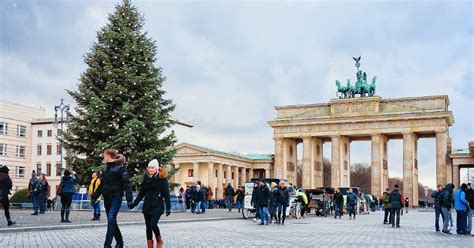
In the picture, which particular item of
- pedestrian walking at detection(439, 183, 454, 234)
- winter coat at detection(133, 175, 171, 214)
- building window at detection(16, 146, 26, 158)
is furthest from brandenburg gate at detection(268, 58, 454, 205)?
winter coat at detection(133, 175, 171, 214)

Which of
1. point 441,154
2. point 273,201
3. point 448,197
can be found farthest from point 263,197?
point 441,154

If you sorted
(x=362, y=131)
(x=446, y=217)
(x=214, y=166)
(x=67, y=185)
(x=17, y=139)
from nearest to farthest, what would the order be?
(x=446, y=217) → (x=67, y=185) → (x=362, y=131) → (x=17, y=139) → (x=214, y=166)

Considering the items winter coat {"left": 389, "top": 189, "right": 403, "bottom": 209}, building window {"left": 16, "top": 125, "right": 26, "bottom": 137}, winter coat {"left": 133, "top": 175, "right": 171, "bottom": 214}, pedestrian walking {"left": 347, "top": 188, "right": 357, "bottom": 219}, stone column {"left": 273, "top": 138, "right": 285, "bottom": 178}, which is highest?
building window {"left": 16, "top": 125, "right": 26, "bottom": 137}

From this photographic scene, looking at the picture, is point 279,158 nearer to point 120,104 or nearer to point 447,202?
point 120,104

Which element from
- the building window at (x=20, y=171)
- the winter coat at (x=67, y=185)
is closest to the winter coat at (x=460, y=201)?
the winter coat at (x=67, y=185)

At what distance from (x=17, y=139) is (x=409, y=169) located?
158 ft

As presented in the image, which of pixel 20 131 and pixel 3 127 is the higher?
pixel 3 127

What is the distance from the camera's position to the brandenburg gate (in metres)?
73.6

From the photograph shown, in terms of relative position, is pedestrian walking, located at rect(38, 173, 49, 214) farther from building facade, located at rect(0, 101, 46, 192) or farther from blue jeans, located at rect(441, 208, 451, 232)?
building facade, located at rect(0, 101, 46, 192)

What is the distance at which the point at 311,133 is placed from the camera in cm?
8081

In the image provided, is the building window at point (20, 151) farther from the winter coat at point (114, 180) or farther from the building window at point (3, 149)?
the winter coat at point (114, 180)

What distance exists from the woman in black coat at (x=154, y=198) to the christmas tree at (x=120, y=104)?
21311mm

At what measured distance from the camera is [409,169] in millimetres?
74188

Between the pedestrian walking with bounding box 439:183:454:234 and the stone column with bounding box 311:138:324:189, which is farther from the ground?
the stone column with bounding box 311:138:324:189
